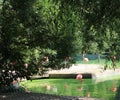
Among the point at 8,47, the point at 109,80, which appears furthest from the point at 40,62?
the point at 109,80

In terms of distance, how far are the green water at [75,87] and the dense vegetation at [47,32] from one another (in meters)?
2.53

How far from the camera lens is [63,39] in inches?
403

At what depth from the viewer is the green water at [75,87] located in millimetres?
13844

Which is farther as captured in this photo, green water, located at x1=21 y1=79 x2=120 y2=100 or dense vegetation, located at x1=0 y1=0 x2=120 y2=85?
green water, located at x1=21 y1=79 x2=120 y2=100

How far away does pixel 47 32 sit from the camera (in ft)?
32.1

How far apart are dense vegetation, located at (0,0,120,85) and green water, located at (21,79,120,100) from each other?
2530 millimetres

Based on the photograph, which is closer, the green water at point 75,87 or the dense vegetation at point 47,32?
the dense vegetation at point 47,32

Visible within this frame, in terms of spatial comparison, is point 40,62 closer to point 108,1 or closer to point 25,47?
point 25,47

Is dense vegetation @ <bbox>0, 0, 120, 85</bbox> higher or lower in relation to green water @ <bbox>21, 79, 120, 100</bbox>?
higher

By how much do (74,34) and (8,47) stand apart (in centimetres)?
180

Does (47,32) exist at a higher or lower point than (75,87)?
higher

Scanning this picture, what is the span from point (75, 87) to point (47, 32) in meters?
5.97

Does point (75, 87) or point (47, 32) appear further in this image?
point (75, 87)

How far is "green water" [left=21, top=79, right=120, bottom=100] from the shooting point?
45.4 ft
